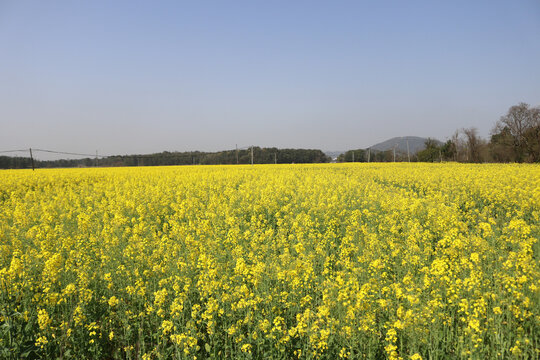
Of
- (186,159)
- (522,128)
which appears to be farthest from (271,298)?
(522,128)

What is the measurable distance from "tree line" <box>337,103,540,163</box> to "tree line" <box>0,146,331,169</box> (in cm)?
1055

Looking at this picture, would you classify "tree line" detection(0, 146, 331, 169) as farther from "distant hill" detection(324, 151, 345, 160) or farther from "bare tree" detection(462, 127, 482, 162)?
"bare tree" detection(462, 127, 482, 162)

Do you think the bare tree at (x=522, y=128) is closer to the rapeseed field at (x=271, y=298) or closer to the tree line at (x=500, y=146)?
the tree line at (x=500, y=146)

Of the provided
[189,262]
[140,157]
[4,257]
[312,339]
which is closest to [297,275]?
[312,339]

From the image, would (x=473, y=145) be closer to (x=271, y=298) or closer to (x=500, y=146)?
(x=500, y=146)

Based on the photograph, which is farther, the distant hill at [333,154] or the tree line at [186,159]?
the distant hill at [333,154]

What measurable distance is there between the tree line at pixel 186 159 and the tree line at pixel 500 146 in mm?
10551

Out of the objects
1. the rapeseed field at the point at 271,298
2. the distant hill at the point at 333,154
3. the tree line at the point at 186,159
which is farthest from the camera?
the distant hill at the point at 333,154

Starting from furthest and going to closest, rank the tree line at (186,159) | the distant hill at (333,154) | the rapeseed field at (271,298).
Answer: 1. the distant hill at (333,154)
2. the tree line at (186,159)
3. the rapeseed field at (271,298)

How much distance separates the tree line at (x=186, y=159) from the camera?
38894 millimetres

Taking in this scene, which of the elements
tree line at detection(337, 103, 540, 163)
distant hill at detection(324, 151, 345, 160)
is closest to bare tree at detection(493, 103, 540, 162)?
tree line at detection(337, 103, 540, 163)

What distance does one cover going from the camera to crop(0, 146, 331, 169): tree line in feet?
128

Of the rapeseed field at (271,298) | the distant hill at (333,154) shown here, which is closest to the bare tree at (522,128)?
the distant hill at (333,154)

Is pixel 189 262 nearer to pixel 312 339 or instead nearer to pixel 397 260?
pixel 312 339
